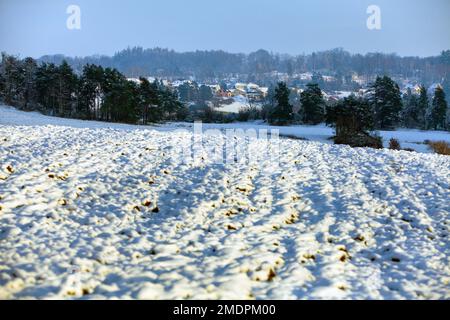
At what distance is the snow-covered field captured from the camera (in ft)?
21.0

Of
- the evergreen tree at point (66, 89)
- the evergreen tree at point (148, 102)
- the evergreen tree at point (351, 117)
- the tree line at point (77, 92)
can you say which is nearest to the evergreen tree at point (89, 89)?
the tree line at point (77, 92)

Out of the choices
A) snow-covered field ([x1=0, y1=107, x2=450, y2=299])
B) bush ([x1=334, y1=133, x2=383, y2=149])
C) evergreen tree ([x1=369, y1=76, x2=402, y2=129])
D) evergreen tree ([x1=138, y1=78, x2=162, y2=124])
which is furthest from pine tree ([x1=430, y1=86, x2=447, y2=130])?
snow-covered field ([x1=0, y1=107, x2=450, y2=299])

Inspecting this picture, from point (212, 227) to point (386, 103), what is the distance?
75489mm

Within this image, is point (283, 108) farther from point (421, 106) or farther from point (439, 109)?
point (421, 106)

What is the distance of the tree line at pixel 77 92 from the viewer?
2667 inches

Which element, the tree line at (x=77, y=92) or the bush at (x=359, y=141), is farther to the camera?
the tree line at (x=77, y=92)

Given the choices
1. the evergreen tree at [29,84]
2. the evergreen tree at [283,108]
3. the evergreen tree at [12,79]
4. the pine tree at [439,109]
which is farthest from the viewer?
the pine tree at [439,109]

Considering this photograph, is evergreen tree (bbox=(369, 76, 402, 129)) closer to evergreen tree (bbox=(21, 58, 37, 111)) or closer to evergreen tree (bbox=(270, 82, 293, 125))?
evergreen tree (bbox=(270, 82, 293, 125))

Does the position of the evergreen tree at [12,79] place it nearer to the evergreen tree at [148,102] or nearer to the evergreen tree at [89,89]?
the evergreen tree at [89,89]

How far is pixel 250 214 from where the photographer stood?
9859 mm

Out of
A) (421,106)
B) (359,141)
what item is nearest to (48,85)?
(359,141)

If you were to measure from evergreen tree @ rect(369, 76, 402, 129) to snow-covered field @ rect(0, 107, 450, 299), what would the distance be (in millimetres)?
65468

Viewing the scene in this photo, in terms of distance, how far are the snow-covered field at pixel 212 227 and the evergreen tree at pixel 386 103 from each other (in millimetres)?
65468
